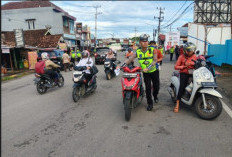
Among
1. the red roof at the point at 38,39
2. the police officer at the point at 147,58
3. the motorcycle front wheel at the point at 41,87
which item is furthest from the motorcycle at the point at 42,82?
the red roof at the point at 38,39

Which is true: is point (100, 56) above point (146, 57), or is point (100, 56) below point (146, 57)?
below

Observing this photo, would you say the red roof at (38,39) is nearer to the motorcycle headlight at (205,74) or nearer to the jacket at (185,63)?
the jacket at (185,63)

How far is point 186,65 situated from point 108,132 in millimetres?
2493

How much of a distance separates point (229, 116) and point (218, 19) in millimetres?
36048

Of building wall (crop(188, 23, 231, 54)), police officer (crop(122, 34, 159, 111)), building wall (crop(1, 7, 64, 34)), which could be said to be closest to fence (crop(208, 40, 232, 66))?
building wall (crop(188, 23, 231, 54))

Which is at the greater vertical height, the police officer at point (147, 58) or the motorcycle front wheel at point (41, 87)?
the police officer at point (147, 58)

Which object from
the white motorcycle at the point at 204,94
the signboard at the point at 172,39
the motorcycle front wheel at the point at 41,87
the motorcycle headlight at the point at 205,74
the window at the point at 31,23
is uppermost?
the window at the point at 31,23

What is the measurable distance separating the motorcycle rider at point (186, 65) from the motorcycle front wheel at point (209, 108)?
531 mm

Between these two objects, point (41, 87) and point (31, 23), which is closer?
point (41, 87)

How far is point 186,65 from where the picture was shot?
471 cm

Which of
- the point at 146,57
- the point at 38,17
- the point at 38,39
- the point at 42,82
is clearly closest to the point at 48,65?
the point at 42,82

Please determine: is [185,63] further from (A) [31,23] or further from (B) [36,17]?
(A) [31,23]

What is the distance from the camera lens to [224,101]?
5871 millimetres

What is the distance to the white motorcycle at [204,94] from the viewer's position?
166 inches
